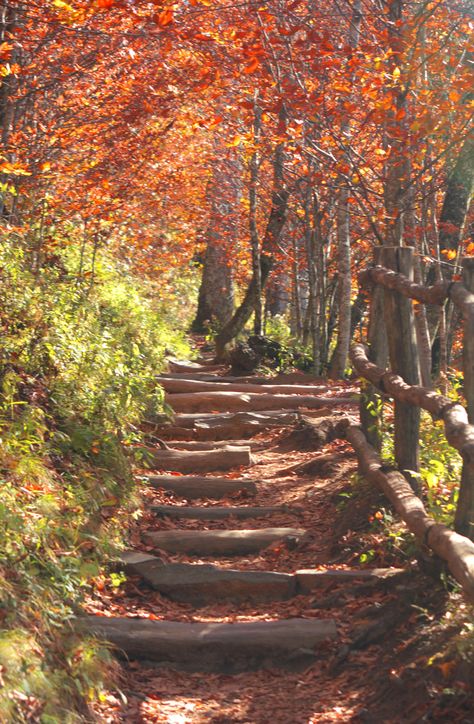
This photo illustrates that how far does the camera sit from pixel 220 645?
191 inches

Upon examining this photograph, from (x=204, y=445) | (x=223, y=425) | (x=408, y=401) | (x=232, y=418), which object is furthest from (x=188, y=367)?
(x=408, y=401)

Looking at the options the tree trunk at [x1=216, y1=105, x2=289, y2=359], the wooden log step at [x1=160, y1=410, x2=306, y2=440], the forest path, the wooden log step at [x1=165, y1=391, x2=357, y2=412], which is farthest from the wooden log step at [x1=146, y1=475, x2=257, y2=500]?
the tree trunk at [x1=216, y1=105, x2=289, y2=359]

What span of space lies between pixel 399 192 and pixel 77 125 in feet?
12.3

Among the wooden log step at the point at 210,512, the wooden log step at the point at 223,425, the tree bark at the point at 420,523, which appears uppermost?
the tree bark at the point at 420,523

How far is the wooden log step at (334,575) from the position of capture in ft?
17.1

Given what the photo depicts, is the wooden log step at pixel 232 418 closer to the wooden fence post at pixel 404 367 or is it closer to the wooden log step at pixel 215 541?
the wooden log step at pixel 215 541

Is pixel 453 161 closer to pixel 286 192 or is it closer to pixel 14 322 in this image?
pixel 286 192

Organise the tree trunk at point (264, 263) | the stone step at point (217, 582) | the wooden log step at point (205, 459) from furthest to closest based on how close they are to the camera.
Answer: the tree trunk at point (264, 263), the wooden log step at point (205, 459), the stone step at point (217, 582)

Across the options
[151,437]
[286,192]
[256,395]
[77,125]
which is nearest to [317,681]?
[151,437]

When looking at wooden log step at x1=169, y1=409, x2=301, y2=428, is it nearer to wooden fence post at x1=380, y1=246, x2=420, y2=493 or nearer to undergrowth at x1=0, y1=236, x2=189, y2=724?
undergrowth at x1=0, y1=236, x2=189, y2=724

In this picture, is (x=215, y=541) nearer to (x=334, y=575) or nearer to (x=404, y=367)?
(x=334, y=575)

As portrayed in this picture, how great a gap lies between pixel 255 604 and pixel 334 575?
1.88 feet

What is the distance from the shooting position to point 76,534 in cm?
535

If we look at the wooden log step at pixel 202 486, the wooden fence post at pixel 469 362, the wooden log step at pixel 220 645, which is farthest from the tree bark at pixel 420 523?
the wooden log step at pixel 202 486
